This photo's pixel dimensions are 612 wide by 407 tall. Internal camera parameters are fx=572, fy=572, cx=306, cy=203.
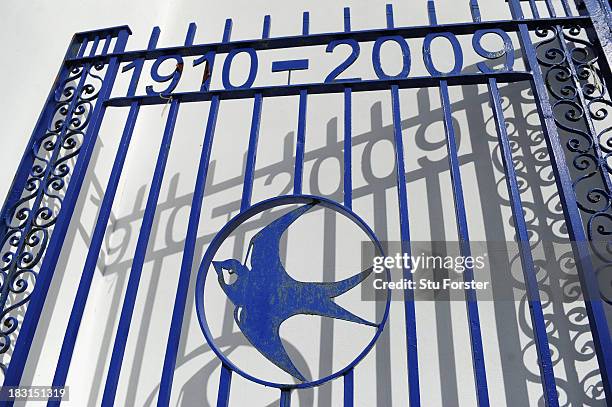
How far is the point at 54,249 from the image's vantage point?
155 cm

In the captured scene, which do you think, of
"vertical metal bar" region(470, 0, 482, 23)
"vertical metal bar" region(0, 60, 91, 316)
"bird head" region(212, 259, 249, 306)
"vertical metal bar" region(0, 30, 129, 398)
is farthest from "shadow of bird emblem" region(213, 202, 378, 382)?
"vertical metal bar" region(470, 0, 482, 23)

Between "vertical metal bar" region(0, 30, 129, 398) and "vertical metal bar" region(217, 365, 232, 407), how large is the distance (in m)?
0.53

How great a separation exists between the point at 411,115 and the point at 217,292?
961mm

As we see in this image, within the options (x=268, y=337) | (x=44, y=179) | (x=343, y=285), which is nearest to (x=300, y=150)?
(x=343, y=285)

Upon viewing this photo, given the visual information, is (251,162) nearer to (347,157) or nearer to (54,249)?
(347,157)

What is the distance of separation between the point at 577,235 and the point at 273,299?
75 centimetres

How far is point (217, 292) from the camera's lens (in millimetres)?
1919

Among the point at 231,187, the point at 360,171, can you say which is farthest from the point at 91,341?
the point at 360,171

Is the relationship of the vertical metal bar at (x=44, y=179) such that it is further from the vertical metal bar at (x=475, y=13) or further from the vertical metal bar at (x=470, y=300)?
the vertical metal bar at (x=475, y=13)

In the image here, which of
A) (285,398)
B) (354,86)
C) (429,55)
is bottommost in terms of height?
(285,398)

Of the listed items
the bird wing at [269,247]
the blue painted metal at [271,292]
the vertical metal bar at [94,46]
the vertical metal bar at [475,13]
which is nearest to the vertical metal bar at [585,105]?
the vertical metal bar at [475,13]

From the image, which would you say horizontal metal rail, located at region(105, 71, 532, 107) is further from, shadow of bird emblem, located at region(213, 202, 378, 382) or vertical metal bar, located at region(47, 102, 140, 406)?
shadow of bird emblem, located at region(213, 202, 378, 382)

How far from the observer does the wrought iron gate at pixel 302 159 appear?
4.38 feet

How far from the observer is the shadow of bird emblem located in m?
1.33
